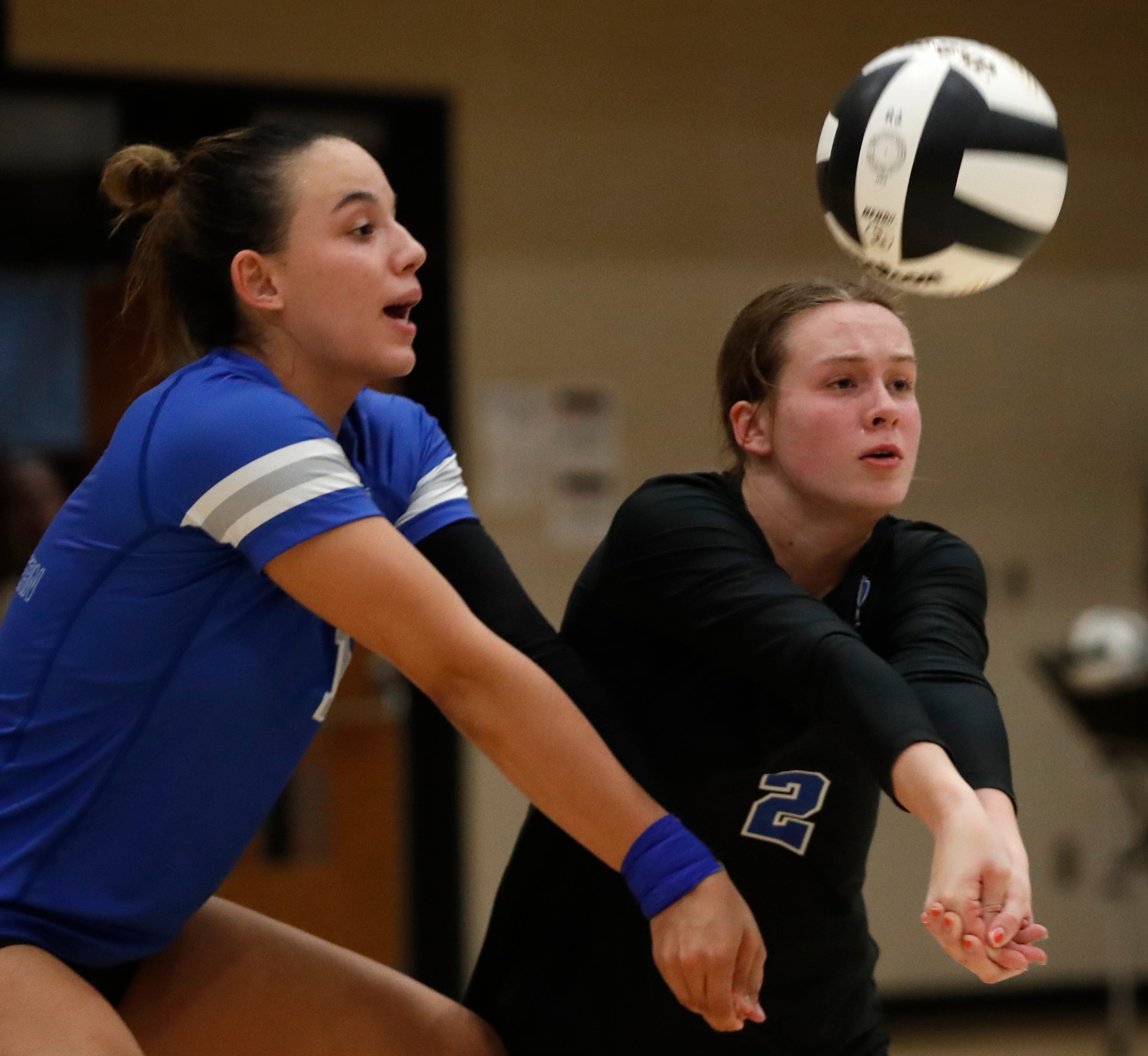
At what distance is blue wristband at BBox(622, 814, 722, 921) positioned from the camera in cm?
166

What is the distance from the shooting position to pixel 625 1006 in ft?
6.39

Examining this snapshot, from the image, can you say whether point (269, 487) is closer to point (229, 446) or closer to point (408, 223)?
point (229, 446)

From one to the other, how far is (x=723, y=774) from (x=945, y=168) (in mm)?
798

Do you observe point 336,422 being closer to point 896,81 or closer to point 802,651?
point 802,651

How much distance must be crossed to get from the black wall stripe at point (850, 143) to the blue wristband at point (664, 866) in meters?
0.82

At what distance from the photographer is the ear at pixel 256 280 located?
181 cm

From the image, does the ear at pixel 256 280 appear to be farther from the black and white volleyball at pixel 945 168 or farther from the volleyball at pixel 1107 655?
the volleyball at pixel 1107 655

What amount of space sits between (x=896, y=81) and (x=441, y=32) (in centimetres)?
338

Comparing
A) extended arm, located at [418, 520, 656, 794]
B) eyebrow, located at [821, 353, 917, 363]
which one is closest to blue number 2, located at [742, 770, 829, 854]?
extended arm, located at [418, 520, 656, 794]

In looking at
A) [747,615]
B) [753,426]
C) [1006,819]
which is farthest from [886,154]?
[1006,819]

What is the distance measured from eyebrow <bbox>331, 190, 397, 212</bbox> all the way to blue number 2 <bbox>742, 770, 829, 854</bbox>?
84 cm

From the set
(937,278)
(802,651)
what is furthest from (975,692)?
(937,278)

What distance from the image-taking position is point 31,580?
1.81m

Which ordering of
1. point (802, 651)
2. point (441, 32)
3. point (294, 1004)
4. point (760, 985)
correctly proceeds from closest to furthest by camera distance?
1. point (802, 651)
2. point (760, 985)
3. point (294, 1004)
4. point (441, 32)
